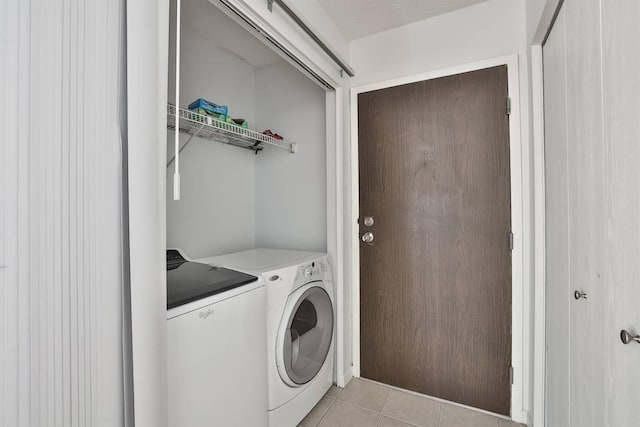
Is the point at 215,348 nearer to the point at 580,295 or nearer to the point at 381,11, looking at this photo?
the point at 580,295

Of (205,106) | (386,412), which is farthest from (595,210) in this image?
(205,106)

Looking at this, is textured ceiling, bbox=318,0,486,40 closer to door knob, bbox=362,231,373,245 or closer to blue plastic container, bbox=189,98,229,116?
blue plastic container, bbox=189,98,229,116

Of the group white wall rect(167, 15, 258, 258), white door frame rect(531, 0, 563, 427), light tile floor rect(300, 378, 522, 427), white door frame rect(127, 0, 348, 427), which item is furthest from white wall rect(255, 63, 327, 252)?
white door frame rect(127, 0, 348, 427)

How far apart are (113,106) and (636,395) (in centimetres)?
142

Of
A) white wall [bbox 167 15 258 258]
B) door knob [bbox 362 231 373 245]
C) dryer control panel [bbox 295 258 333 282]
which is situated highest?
white wall [bbox 167 15 258 258]

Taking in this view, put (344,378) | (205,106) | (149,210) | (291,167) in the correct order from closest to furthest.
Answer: (149,210) → (205,106) → (344,378) → (291,167)

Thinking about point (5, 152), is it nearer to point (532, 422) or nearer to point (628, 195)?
point (628, 195)

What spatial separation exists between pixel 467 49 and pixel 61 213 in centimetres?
214

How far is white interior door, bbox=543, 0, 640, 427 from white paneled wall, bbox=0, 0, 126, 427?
49.1 inches

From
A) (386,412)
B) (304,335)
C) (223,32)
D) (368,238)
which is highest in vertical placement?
(223,32)

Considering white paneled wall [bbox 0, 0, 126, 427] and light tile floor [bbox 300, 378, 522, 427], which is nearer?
white paneled wall [bbox 0, 0, 126, 427]

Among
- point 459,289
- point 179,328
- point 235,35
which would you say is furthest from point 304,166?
point 179,328

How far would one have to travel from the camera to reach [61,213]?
0.65 m

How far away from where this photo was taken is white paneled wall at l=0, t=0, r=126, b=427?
1.91 ft
